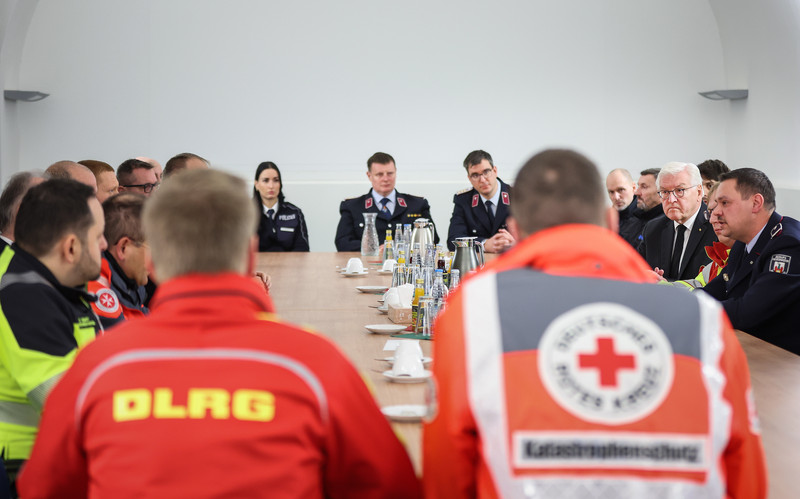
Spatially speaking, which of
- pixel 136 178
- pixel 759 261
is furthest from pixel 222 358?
pixel 136 178

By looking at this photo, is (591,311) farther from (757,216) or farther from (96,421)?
(757,216)

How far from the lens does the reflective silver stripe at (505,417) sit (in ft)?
4.11

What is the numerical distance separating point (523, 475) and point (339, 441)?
272 millimetres

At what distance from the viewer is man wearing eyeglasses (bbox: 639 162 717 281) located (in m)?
4.66

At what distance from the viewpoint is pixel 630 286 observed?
1308mm

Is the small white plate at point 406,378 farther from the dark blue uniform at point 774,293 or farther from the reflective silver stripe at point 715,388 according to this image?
the dark blue uniform at point 774,293

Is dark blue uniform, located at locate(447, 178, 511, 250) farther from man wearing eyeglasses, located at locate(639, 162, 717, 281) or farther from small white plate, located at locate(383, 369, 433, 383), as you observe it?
small white plate, located at locate(383, 369, 433, 383)

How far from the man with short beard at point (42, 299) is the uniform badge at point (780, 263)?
7.78 feet

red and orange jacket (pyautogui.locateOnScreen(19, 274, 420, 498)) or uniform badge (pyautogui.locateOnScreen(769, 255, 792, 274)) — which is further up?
red and orange jacket (pyautogui.locateOnScreen(19, 274, 420, 498))

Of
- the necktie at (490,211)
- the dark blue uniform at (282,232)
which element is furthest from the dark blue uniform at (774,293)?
the dark blue uniform at (282,232)

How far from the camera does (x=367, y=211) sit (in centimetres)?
632

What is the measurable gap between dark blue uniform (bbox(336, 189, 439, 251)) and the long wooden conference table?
1391 mm

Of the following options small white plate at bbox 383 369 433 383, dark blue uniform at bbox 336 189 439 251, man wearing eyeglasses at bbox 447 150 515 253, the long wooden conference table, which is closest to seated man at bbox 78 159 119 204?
the long wooden conference table

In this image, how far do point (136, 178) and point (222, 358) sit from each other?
376cm
